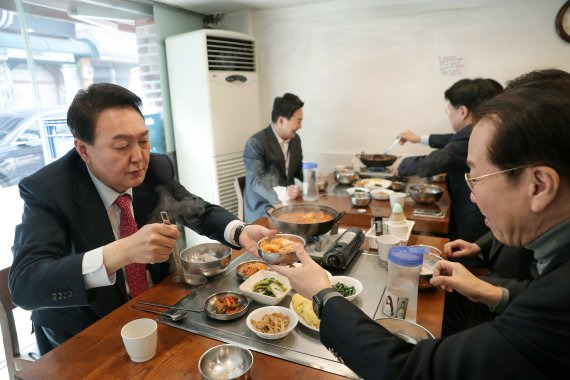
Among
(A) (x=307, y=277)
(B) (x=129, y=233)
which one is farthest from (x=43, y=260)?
(A) (x=307, y=277)

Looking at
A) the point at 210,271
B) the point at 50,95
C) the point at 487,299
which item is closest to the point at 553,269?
the point at 487,299

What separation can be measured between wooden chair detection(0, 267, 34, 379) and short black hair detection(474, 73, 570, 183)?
6.32 feet

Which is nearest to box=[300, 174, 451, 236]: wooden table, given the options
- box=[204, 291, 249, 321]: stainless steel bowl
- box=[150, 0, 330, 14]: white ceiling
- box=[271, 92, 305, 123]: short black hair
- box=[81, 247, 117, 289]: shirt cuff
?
box=[271, 92, 305, 123]: short black hair

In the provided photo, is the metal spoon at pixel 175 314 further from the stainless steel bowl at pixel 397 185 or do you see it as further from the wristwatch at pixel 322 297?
the stainless steel bowl at pixel 397 185

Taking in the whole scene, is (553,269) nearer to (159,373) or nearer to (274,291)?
(274,291)

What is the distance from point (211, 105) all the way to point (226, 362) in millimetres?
3358

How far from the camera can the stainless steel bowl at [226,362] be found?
1.03 meters

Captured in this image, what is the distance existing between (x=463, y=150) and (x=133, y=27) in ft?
11.6

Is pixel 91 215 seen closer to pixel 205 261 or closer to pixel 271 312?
pixel 205 261

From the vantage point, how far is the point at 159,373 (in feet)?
3.46

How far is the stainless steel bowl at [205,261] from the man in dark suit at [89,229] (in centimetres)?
14

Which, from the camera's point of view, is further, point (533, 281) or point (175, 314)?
point (175, 314)

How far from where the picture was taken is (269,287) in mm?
1484

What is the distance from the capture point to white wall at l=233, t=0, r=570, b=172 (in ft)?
12.2
